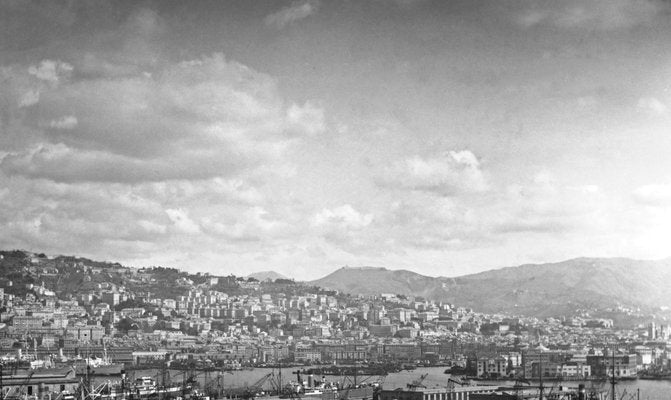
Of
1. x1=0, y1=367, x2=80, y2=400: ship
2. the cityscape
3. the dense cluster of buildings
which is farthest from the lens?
the dense cluster of buildings

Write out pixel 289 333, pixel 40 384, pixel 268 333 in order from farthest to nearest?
pixel 289 333 → pixel 268 333 → pixel 40 384

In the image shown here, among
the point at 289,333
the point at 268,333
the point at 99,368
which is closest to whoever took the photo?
the point at 99,368

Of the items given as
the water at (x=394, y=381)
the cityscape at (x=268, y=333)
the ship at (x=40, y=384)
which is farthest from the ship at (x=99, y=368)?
the ship at (x=40, y=384)

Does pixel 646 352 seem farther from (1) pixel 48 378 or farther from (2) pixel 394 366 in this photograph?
(1) pixel 48 378

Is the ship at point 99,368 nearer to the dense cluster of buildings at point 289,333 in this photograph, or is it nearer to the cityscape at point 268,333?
the cityscape at point 268,333

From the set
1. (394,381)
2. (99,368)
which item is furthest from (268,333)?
(99,368)

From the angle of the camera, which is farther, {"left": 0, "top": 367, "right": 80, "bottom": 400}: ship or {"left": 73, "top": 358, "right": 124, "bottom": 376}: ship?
{"left": 73, "top": 358, "right": 124, "bottom": 376}: ship

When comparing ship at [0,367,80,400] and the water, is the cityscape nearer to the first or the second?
the water

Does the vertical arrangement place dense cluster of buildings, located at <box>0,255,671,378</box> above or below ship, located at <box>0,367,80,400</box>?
above

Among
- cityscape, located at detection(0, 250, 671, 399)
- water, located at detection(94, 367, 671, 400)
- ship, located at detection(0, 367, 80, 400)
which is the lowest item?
water, located at detection(94, 367, 671, 400)

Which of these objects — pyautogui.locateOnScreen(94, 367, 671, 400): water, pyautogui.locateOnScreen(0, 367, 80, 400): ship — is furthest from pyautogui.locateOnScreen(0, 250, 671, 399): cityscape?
pyautogui.locateOnScreen(0, 367, 80, 400): ship

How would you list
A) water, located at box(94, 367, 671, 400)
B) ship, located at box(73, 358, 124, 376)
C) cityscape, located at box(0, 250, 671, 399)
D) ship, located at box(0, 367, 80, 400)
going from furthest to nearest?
cityscape, located at box(0, 250, 671, 399)
ship, located at box(73, 358, 124, 376)
water, located at box(94, 367, 671, 400)
ship, located at box(0, 367, 80, 400)

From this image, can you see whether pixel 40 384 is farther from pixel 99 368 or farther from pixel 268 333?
pixel 268 333
